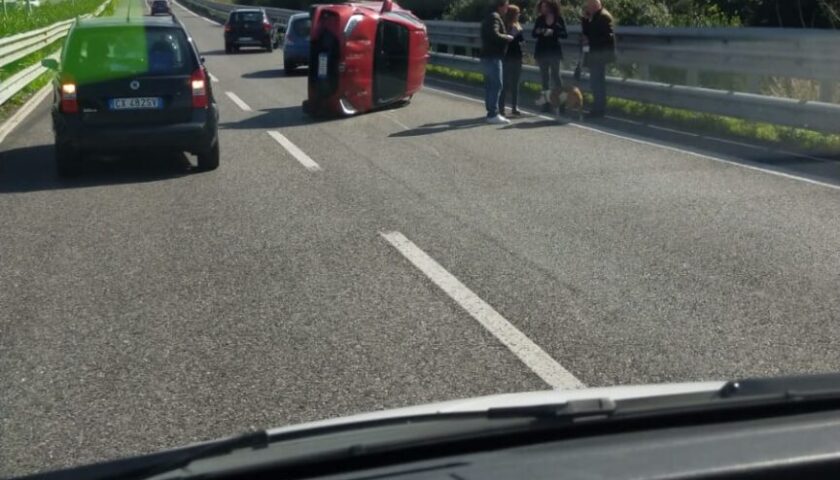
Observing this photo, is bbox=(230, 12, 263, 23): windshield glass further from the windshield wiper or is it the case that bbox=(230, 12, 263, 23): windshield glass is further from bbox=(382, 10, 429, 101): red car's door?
the windshield wiper

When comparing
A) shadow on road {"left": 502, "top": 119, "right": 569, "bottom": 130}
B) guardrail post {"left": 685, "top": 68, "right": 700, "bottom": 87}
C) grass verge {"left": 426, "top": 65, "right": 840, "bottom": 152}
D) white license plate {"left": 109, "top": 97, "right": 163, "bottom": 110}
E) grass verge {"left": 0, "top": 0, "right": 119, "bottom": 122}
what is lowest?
grass verge {"left": 0, "top": 0, "right": 119, "bottom": 122}

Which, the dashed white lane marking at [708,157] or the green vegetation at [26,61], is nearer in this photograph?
the dashed white lane marking at [708,157]

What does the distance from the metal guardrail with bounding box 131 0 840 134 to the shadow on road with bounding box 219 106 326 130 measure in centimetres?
453

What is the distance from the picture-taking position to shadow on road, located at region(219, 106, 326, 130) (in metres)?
17.1

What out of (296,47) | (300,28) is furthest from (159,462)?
(300,28)

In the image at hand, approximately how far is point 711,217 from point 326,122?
28.9 feet

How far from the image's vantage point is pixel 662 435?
2303mm

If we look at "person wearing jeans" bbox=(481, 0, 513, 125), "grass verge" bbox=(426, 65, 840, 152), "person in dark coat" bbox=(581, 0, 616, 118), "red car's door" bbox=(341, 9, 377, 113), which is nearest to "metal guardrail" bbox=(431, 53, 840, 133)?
"grass verge" bbox=(426, 65, 840, 152)

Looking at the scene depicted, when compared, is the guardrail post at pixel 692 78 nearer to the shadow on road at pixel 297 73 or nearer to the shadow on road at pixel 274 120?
the shadow on road at pixel 274 120

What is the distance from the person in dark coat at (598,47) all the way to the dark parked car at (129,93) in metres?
6.51

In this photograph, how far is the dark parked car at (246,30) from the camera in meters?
38.8

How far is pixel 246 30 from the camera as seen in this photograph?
3888 centimetres

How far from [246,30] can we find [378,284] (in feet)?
107

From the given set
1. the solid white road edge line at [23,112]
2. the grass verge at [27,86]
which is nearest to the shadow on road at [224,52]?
the grass verge at [27,86]
